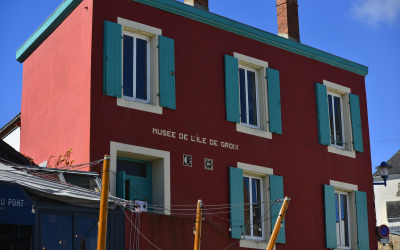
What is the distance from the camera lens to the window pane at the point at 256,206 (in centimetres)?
1758

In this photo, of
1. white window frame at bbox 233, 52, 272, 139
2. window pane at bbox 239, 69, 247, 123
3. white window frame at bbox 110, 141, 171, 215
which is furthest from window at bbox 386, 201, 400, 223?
white window frame at bbox 110, 141, 171, 215

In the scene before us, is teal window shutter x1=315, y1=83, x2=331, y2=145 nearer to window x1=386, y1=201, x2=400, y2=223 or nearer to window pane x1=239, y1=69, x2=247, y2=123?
window pane x1=239, y1=69, x2=247, y2=123

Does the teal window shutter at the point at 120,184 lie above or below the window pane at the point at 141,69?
below

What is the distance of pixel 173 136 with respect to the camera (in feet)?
53.0

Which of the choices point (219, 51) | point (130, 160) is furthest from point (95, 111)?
point (219, 51)

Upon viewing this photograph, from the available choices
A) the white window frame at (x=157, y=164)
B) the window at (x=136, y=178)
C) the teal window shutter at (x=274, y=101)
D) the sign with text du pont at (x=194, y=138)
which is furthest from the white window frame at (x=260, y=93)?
the window at (x=136, y=178)

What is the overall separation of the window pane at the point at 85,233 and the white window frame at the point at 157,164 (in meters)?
2.40

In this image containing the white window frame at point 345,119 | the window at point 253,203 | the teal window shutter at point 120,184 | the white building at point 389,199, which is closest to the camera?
the teal window shutter at point 120,184

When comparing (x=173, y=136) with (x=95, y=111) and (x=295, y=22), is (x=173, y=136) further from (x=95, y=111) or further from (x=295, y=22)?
(x=295, y=22)

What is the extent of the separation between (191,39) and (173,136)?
8.57 ft

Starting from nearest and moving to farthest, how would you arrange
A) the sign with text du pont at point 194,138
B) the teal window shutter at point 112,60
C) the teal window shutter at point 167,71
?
the teal window shutter at point 112,60, the sign with text du pont at point 194,138, the teal window shutter at point 167,71

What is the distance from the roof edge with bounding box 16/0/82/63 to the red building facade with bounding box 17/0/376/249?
0.04 m

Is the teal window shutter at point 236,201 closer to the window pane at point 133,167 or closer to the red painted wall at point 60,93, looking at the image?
the window pane at point 133,167

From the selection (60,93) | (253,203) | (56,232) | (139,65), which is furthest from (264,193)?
(56,232)
